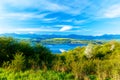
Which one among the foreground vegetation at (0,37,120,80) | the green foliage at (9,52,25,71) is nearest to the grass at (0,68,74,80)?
the foreground vegetation at (0,37,120,80)

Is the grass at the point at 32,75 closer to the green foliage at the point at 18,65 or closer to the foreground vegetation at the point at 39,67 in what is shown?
the foreground vegetation at the point at 39,67

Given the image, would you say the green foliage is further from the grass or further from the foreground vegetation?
the grass

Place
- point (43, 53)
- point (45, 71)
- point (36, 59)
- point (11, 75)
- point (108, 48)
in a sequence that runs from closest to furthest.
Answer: point (11, 75), point (45, 71), point (36, 59), point (43, 53), point (108, 48)

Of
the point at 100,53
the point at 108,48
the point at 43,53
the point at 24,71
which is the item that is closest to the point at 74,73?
the point at 24,71

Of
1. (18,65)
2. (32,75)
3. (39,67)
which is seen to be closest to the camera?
(32,75)

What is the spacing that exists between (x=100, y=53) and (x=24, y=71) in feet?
52.4

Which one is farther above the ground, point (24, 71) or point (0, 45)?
point (0, 45)

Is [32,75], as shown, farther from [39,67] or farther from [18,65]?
[39,67]

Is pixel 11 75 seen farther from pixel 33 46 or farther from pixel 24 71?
pixel 33 46

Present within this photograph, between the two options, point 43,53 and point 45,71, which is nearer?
point 45,71

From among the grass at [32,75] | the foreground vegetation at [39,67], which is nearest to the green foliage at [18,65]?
the foreground vegetation at [39,67]

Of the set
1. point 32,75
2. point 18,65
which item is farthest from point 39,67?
point 32,75

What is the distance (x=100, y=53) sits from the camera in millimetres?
28469

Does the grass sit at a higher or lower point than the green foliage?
lower
